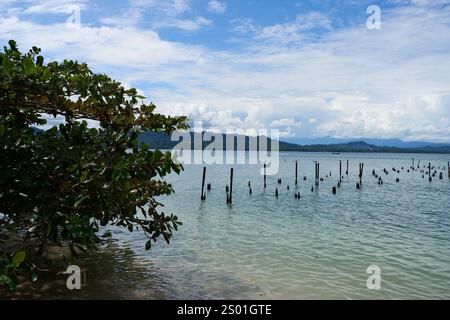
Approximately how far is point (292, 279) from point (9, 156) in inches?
373

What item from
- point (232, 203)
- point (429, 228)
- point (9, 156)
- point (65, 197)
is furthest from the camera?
point (232, 203)

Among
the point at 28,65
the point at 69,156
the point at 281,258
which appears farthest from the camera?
the point at 281,258

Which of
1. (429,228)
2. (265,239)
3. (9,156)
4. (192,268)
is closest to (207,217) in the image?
(265,239)

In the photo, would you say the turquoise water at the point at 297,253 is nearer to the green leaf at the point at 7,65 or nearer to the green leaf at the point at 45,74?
the green leaf at the point at 45,74

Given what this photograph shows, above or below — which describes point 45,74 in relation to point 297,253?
above

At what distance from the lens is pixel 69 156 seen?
805 cm

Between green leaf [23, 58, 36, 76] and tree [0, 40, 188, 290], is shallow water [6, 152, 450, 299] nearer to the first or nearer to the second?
tree [0, 40, 188, 290]

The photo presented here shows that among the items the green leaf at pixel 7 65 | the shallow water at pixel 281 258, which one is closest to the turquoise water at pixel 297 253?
the shallow water at pixel 281 258

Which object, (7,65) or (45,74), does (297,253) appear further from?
(7,65)

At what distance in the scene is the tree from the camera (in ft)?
23.5

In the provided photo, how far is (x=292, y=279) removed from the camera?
12.9 metres

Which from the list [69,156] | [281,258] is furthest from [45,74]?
[281,258]
